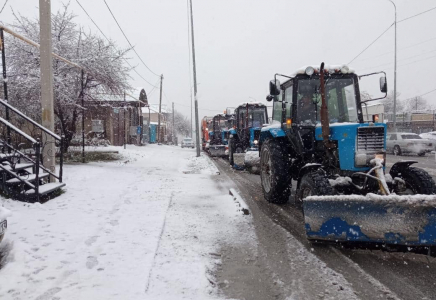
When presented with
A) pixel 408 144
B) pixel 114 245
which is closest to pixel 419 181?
pixel 114 245

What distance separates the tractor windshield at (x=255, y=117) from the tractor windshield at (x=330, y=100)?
8.25m

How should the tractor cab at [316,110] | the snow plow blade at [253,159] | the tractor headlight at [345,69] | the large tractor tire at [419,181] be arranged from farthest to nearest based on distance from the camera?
the snow plow blade at [253,159] → the tractor headlight at [345,69] → the tractor cab at [316,110] → the large tractor tire at [419,181]

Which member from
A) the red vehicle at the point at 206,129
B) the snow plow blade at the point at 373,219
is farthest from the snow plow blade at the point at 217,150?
the snow plow blade at the point at 373,219

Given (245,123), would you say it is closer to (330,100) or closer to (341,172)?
(330,100)

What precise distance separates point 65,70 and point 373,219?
38.1 ft

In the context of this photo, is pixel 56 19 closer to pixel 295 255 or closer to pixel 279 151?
pixel 279 151

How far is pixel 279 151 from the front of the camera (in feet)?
20.2

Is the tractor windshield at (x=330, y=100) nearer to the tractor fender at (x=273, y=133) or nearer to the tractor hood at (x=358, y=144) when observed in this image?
the tractor fender at (x=273, y=133)

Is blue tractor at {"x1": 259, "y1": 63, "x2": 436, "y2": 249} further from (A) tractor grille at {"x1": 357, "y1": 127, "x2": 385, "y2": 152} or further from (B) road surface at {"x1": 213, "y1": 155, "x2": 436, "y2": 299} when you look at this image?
(B) road surface at {"x1": 213, "y1": 155, "x2": 436, "y2": 299}

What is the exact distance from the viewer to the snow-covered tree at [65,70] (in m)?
11.3

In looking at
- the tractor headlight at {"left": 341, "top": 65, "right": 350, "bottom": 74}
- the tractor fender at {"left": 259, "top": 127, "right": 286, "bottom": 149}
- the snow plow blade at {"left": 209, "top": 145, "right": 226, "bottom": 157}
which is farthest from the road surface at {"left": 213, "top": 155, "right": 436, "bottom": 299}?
the snow plow blade at {"left": 209, "top": 145, "right": 226, "bottom": 157}

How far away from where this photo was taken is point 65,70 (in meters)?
11.8

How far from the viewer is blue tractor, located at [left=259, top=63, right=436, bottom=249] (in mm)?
3385

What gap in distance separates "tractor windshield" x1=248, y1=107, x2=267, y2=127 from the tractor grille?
31.3 ft
